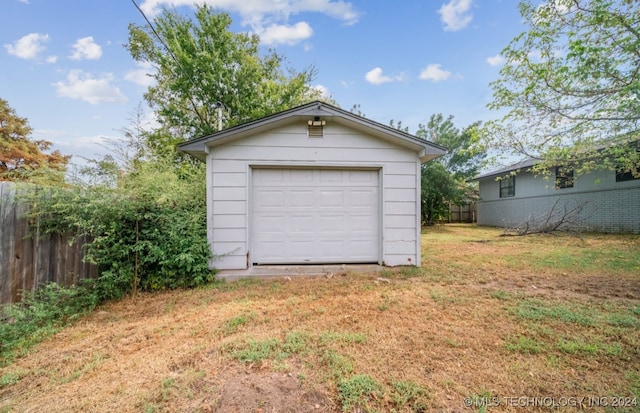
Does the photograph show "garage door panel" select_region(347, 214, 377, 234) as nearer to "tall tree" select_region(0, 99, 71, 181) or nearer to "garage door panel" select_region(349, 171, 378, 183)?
"garage door panel" select_region(349, 171, 378, 183)

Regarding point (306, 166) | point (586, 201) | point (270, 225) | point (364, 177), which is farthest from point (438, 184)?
point (270, 225)

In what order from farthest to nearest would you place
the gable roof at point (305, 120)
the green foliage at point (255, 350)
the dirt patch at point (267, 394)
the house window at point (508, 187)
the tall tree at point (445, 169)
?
1. the house window at point (508, 187)
2. the tall tree at point (445, 169)
3. the gable roof at point (305, 120)
4. the green foliage at point (255, 350)
5. the dirt patch at point (267, 394)

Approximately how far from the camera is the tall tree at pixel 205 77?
10375 millimetres

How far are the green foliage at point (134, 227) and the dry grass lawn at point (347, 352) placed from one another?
1.13ft

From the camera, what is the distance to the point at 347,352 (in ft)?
7.20

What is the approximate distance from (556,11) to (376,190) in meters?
5.55

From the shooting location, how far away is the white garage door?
16.1 ft

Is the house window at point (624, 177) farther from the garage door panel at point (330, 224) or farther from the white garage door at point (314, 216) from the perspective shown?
the garage door panel at point (330, 224)

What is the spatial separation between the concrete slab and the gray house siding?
348 inches

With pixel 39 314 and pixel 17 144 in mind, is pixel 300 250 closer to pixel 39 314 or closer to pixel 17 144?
pixel 39 314

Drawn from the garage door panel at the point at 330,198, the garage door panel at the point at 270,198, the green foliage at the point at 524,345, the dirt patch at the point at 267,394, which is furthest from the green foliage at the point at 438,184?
the dirt patch at the point at 267,394

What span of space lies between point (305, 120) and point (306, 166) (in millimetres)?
886

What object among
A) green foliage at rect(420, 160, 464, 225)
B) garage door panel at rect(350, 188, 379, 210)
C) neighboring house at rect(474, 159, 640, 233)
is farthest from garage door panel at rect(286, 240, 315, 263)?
green foliage at rect(420, 160, 464, 225)

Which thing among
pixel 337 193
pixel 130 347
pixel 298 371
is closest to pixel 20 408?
pixel 130 347
